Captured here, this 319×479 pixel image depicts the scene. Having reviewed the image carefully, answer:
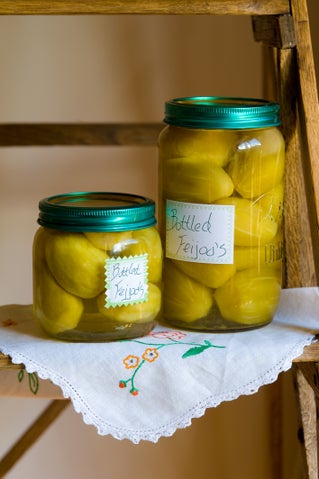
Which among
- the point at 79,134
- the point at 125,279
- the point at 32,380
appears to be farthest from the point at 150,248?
the point at 79,134

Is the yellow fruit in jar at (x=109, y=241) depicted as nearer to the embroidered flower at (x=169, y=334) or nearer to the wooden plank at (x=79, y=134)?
the embroidered flower at (x=169, y=334)

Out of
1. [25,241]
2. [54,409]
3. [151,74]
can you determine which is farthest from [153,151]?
[54,409]

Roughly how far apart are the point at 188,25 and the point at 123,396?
0.72 metres

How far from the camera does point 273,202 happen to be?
2.38 feet

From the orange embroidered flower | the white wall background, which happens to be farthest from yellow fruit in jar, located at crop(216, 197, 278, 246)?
the white wall background

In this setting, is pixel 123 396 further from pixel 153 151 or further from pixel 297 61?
pixel 153 151

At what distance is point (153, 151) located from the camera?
1295 millimetres

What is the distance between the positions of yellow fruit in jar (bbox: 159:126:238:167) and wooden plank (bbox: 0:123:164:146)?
1.40 ft

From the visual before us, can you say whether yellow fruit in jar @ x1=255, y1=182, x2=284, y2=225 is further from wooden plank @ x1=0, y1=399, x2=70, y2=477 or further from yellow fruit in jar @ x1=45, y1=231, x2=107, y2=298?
wooden plank @ x1=0, y1=399, x2=70, y2=477

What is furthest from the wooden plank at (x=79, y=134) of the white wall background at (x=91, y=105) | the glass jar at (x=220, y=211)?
the glass jar at (x=220, y=211)

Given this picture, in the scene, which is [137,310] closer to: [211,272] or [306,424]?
[211,272]

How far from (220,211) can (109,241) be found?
0.09m

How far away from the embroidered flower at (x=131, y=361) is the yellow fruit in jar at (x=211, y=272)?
0.08 metres

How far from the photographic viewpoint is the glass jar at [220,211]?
695mm
